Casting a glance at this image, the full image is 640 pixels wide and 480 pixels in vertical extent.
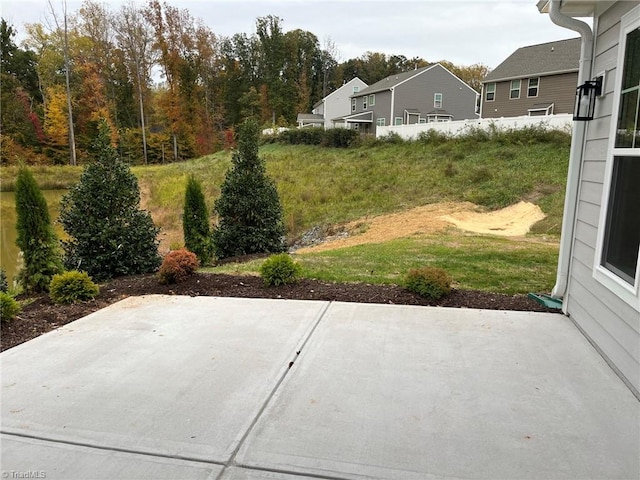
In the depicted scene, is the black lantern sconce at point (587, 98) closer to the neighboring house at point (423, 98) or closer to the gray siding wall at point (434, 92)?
the neighboring house at point (423, 98)

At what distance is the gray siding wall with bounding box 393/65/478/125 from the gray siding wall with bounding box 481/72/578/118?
555cm

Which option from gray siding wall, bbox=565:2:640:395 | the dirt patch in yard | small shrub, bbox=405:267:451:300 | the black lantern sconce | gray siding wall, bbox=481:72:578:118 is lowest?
the dirt patch in yard

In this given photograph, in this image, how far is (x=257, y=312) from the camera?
159 inches

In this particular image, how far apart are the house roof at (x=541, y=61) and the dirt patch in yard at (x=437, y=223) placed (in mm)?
10726

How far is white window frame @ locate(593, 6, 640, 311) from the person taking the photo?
255 cm

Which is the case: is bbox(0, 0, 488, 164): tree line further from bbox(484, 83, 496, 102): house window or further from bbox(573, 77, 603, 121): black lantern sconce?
bbox(573, 77, 603, 121): black lantern sconce

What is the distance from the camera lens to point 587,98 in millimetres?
3262

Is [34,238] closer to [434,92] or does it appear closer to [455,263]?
[455,263]

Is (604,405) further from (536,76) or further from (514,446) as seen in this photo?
(536,76)

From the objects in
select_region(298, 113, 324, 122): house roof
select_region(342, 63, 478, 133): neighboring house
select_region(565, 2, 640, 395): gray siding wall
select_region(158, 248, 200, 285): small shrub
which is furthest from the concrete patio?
select_region(298, 113, 324, 122): house roof

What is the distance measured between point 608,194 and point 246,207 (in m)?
5.97

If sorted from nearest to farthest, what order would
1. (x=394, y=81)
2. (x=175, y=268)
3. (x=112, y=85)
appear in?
(x=175, y=268) → (x=394, y=81) → (x=112, y=85)

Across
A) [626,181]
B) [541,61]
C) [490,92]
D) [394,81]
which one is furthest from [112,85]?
[626,181]

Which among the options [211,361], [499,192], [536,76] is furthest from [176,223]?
[536,76]
